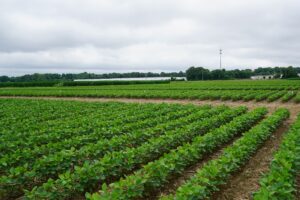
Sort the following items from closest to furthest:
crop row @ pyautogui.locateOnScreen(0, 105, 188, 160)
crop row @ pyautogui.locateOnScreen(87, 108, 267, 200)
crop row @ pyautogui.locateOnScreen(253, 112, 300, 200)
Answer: crop row @ pyautogui.locateOnScreen(253, 112, 300, 200)
crop row @ pyautogui.locateOnScreen(87, 108, 267, 200)
crop row @ pyautogui.locateOnScreen(0, 105, 188, 160)

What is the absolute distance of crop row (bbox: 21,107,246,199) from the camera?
4.92 meters

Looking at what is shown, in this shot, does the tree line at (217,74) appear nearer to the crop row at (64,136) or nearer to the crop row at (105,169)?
the crop row at (64,136)

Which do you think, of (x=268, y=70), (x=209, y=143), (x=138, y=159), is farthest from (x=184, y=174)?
(x=268, y=70)

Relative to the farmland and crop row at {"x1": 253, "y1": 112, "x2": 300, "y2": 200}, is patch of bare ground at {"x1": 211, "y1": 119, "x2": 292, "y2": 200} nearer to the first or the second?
the farmland

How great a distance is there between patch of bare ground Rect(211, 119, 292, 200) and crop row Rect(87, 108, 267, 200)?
3.25ft

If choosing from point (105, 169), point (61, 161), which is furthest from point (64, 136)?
point (105, 169)

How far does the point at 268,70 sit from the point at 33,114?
15076cm

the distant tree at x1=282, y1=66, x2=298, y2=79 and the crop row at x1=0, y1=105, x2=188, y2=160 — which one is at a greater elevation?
the distant tree at x1=282, y1=66, x2=298, y2=79

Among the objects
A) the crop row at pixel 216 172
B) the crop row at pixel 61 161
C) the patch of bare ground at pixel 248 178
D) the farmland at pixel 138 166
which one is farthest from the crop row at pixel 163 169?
the crop row at pixel 61 161

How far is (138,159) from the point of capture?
7016 mm

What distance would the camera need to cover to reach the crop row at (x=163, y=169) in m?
4.70

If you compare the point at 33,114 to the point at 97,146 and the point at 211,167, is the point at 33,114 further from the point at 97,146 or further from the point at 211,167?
the point at 211,167

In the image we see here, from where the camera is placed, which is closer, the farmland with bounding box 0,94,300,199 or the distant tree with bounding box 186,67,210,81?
the farmland with bounding box 0,94,300,199

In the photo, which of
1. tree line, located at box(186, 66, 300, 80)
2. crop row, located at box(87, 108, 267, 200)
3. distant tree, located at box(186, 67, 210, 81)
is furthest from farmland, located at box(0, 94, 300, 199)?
distant tree, located at box(186, 67, 210, 81)
